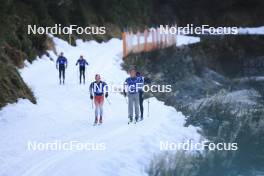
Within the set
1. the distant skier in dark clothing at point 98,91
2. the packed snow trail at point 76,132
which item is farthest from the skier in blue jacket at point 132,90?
the distant skier in dark clothing at point 98,91

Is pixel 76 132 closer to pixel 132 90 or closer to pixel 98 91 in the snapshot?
pixel 98 91

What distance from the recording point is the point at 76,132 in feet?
40.6

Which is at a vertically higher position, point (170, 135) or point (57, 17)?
point (57, 17)

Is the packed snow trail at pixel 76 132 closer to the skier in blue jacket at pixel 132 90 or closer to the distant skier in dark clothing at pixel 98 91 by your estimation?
the skier in blue jacket at pixel 132 90

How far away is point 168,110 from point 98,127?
3496 millimetres

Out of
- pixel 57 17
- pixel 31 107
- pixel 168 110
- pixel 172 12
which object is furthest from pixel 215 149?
pixel 172 12

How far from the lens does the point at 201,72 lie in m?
25.4

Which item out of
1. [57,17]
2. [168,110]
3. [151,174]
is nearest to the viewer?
[151,174]

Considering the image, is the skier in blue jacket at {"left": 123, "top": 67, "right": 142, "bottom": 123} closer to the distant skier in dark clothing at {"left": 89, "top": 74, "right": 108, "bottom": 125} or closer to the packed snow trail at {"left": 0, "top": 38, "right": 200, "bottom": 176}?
the packed snow trail at {"left": 0, "top": 38, "right": 200, "bottom": 176}

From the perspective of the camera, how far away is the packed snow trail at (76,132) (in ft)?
32.6

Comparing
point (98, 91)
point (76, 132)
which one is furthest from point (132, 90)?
point (76, 132)

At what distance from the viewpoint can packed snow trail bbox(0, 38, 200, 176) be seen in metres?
9.94

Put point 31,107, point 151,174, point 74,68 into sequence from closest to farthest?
point 151,174
point 31,107
point 74,68

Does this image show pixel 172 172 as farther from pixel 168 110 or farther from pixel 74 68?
pixel 74 68
